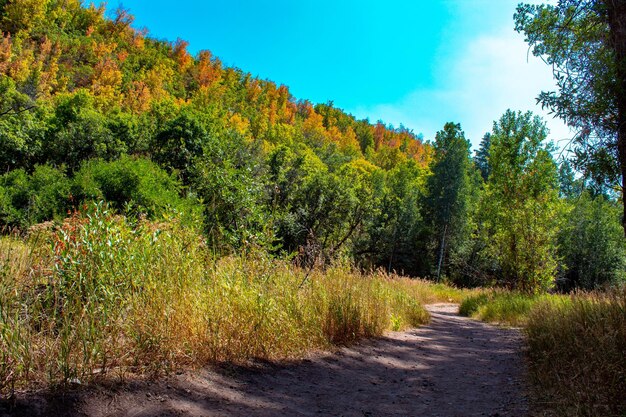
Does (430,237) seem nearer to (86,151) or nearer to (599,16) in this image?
(86,151)

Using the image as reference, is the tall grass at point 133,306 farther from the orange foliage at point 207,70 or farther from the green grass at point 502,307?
the orange foliage at point 207,70

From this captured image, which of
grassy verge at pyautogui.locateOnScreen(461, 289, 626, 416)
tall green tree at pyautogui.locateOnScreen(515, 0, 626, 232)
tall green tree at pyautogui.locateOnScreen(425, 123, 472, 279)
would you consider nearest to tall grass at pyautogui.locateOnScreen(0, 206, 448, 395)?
grassy verge at pyautogui.locateOnScreen(461, 289, 626, 416)

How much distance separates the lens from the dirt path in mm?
3059

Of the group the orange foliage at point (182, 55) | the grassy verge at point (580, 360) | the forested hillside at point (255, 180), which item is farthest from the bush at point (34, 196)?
the orange foliage at point (182, 55)

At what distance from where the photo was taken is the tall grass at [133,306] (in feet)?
9.75

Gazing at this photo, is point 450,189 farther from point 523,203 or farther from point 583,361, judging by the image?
point 583,361

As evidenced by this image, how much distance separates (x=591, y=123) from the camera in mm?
4715

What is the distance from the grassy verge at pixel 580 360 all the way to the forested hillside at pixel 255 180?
1641mm

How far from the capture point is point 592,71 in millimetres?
4570

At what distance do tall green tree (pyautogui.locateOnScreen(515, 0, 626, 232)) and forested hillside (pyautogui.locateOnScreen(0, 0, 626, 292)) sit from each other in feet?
1.43

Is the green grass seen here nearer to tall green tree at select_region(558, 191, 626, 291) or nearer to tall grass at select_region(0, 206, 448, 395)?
tall grass at select_region(0, 206, 448, 395)

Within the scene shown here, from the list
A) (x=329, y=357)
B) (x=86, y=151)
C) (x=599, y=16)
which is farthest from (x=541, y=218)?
(x=86, y=151)

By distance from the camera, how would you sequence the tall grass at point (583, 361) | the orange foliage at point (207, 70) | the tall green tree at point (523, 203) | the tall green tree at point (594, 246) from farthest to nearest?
the orange foliage at point (207, 70), the tall green tree at point (594, 246), the tall green tree at point (523, 203), the tall grass at point (583, 361)

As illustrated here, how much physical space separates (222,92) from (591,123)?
373 feet
